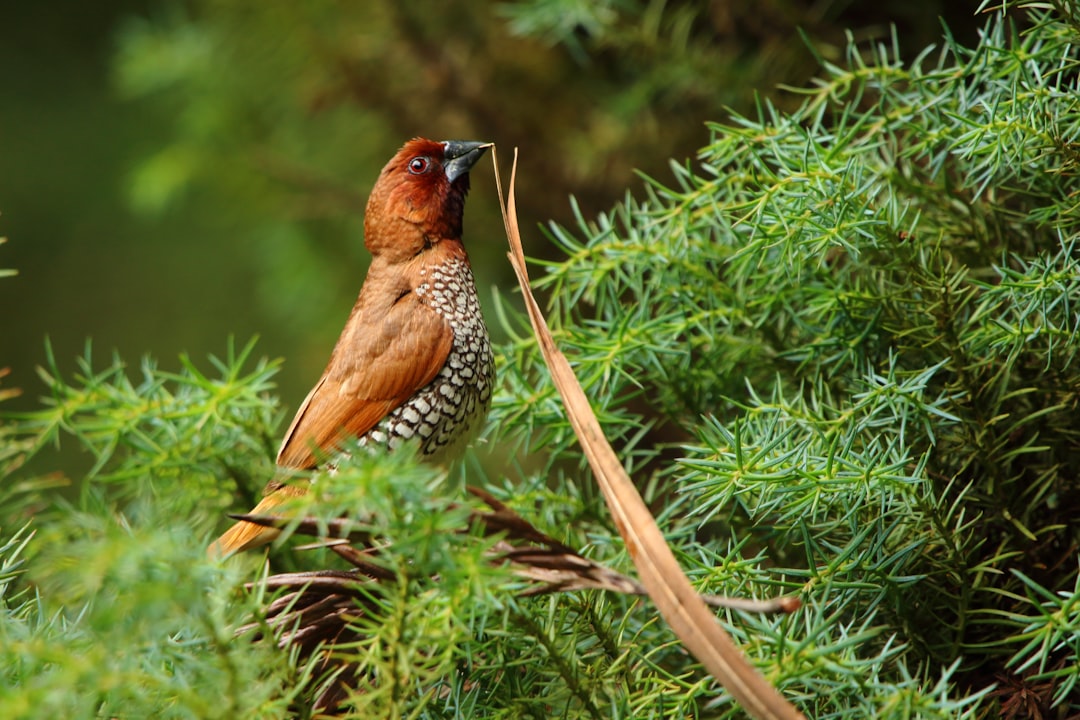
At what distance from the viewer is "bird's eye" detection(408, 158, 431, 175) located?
4.75 feet

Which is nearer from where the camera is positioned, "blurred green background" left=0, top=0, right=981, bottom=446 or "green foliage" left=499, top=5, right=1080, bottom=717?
"green foliage" left=499, top=5, right=1080, bottom=717

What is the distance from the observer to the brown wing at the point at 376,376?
1272 mm

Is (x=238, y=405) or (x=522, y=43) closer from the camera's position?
(x=238, y=405)

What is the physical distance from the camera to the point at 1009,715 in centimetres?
74

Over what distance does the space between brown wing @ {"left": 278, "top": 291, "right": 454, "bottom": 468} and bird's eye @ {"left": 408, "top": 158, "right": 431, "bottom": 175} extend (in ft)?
0.78

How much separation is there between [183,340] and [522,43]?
5.97 feet

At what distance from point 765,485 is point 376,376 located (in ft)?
2.06

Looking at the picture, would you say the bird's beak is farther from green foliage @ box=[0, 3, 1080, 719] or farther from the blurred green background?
green foliage @ box=[0, 3, 1080, 719]

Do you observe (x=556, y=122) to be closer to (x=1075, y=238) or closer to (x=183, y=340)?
(x=1075, y=238)

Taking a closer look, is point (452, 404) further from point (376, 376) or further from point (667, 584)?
point (667, 584)

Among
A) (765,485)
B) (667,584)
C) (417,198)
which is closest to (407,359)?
(417,198)

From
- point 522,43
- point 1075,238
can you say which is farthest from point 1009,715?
point 522,43

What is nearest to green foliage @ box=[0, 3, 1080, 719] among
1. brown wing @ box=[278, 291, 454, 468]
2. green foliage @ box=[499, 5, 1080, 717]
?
green foliage @ box=[499, 5, 1080, 717]

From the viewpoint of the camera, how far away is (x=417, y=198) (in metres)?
1.45
